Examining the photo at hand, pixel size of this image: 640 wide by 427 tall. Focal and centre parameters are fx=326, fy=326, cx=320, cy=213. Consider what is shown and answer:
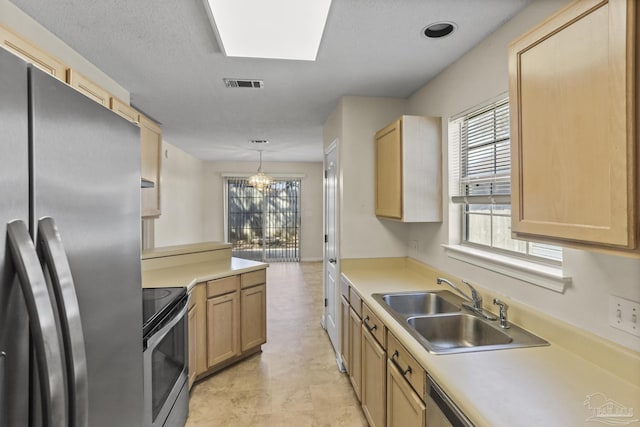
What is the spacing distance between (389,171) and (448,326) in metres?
1.26

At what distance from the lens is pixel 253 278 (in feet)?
10.0

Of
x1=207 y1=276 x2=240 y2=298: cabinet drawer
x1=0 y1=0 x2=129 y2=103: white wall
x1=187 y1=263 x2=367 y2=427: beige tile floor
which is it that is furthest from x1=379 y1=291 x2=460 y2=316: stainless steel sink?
x1=0 y1=0 x2=129 y2=103: white wall

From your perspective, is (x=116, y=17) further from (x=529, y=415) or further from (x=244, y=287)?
(x=529, y=415)

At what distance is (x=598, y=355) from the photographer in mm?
1223

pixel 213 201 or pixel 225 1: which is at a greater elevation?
pixel 225 1

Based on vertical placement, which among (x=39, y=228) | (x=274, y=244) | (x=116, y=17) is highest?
(x=116, y=17)

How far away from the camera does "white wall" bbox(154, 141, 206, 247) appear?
5113 mm

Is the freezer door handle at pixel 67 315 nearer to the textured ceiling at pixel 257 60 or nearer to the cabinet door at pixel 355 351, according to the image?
the textured ceiling at pixel 257 60

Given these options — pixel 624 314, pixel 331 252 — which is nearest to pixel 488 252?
pixel 624 314

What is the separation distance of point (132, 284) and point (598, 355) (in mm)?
1626

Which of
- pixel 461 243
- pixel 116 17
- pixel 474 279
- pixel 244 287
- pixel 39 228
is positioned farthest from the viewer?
pixel 244 287

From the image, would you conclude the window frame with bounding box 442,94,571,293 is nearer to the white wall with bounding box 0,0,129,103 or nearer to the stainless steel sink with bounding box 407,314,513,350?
the stainless steel sink with bounding box 407,314,513,350

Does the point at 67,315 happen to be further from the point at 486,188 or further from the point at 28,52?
the point at 486,188

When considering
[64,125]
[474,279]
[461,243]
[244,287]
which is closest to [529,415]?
[474,279]
